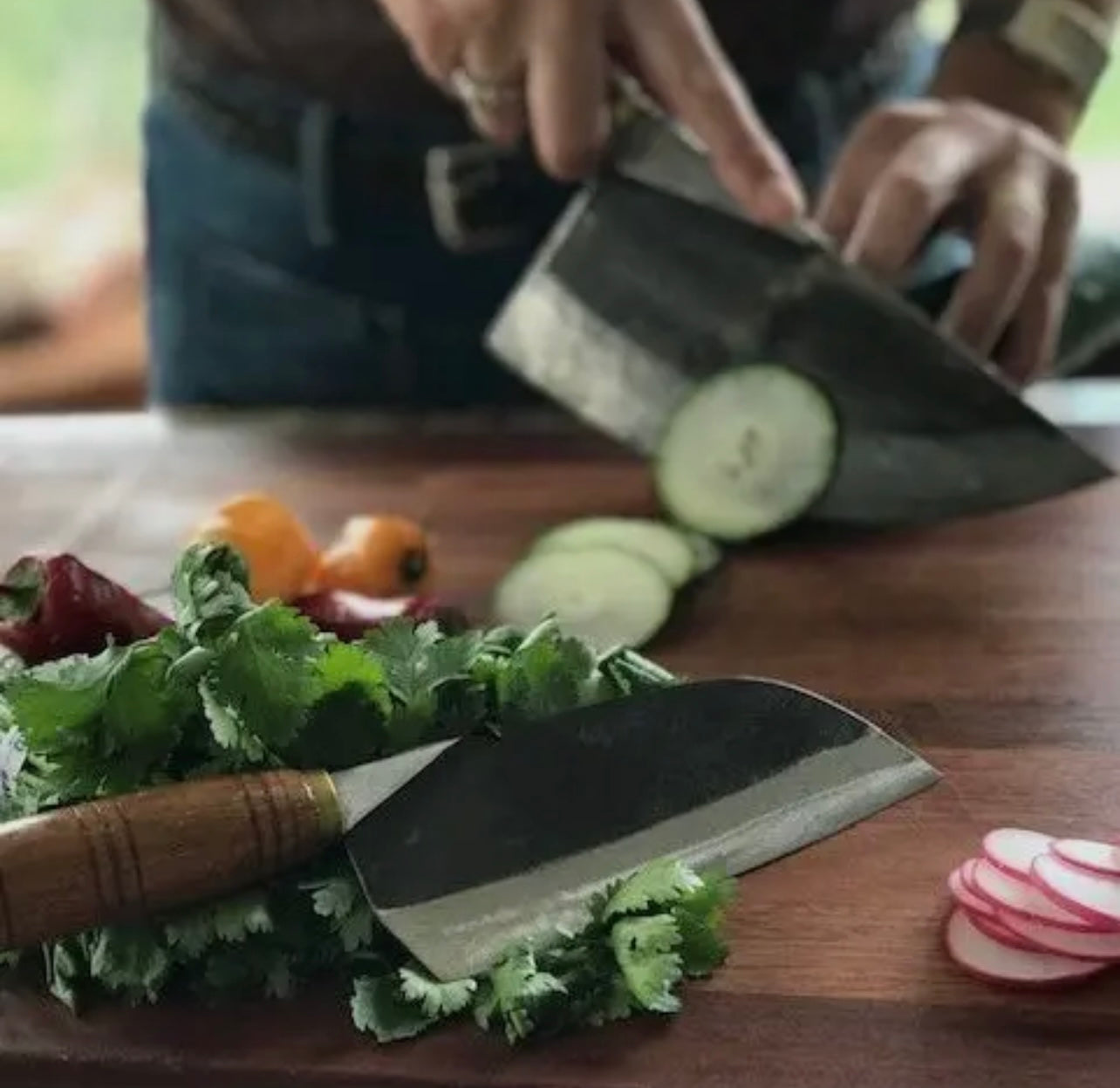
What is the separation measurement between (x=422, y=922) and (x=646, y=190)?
0.58 metres

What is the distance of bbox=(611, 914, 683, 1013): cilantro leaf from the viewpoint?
31.8 inches

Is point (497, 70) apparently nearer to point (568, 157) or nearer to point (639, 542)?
point (568, 157)

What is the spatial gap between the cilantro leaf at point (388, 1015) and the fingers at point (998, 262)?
623 millimetres

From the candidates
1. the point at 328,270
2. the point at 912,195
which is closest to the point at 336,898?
the point at 912,195

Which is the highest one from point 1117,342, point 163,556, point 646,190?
point 646,190

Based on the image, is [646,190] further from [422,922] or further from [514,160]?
[422,922]

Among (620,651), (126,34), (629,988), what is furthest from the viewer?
(126,34)

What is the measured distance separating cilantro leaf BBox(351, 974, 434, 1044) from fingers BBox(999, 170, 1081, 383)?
0.68 metres

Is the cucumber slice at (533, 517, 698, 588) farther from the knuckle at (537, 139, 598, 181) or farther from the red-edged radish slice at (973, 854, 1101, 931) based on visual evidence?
the red-edged radish slice at (973, 854, 1101, 931)

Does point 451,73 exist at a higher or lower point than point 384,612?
higher

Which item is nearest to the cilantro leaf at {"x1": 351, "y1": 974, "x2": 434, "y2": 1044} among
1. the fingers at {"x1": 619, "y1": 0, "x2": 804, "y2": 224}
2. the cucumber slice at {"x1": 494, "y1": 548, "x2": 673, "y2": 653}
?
the cucumber slice at {"x1": 494, "y1": 548, "x2": 673, "y2": 653}

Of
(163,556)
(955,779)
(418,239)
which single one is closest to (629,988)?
(955,779)

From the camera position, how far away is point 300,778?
2.77 ft

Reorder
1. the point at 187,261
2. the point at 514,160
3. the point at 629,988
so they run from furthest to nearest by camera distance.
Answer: the point at 187,261
the point at 514,160
the point at 629,988
